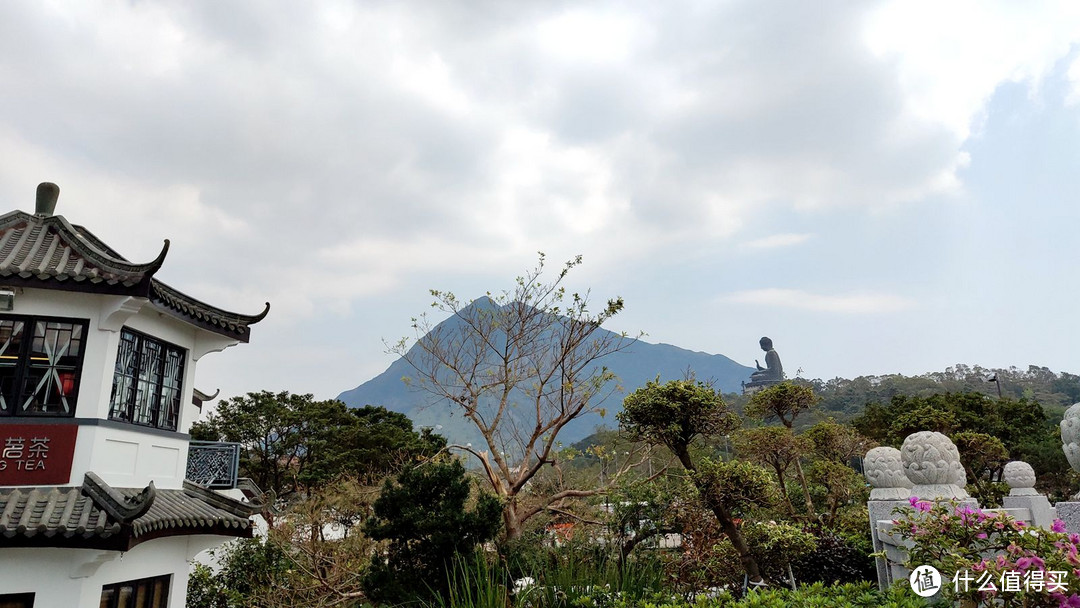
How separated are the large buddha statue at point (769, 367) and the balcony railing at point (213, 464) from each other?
66631 millimetres

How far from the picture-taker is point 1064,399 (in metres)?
42.3

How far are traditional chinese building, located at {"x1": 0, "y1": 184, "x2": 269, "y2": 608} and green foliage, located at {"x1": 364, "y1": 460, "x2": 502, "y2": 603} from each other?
5.19ft

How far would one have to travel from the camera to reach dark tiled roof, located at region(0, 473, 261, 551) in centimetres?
489

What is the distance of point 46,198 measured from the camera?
22.1 feet

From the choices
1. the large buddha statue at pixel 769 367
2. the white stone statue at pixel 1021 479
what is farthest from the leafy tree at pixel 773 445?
the large buddha statue at pixel 769 367

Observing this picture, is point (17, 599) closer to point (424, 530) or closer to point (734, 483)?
point (424, 530)

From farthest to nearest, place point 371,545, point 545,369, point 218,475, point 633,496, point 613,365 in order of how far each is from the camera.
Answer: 1. point 613,365
2. point 545,369
3. point 371,545
4. point 633,496
5. point 218,475

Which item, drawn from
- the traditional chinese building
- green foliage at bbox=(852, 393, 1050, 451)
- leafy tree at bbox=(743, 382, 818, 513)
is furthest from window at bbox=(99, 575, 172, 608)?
green foliage at bbox=(852, 393, 1050, 451)

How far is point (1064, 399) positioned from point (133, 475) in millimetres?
53684

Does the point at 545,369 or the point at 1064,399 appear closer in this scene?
the point at 545,369

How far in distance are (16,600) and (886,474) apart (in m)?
8.29

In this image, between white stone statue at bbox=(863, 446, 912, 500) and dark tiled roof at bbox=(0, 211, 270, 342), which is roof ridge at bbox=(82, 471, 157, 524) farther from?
white stone statue at bbox=(863, 446, 912, 500)

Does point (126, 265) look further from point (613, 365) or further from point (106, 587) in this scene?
point (613, 365)

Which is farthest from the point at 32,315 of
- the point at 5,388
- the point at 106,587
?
the point at 106,587
